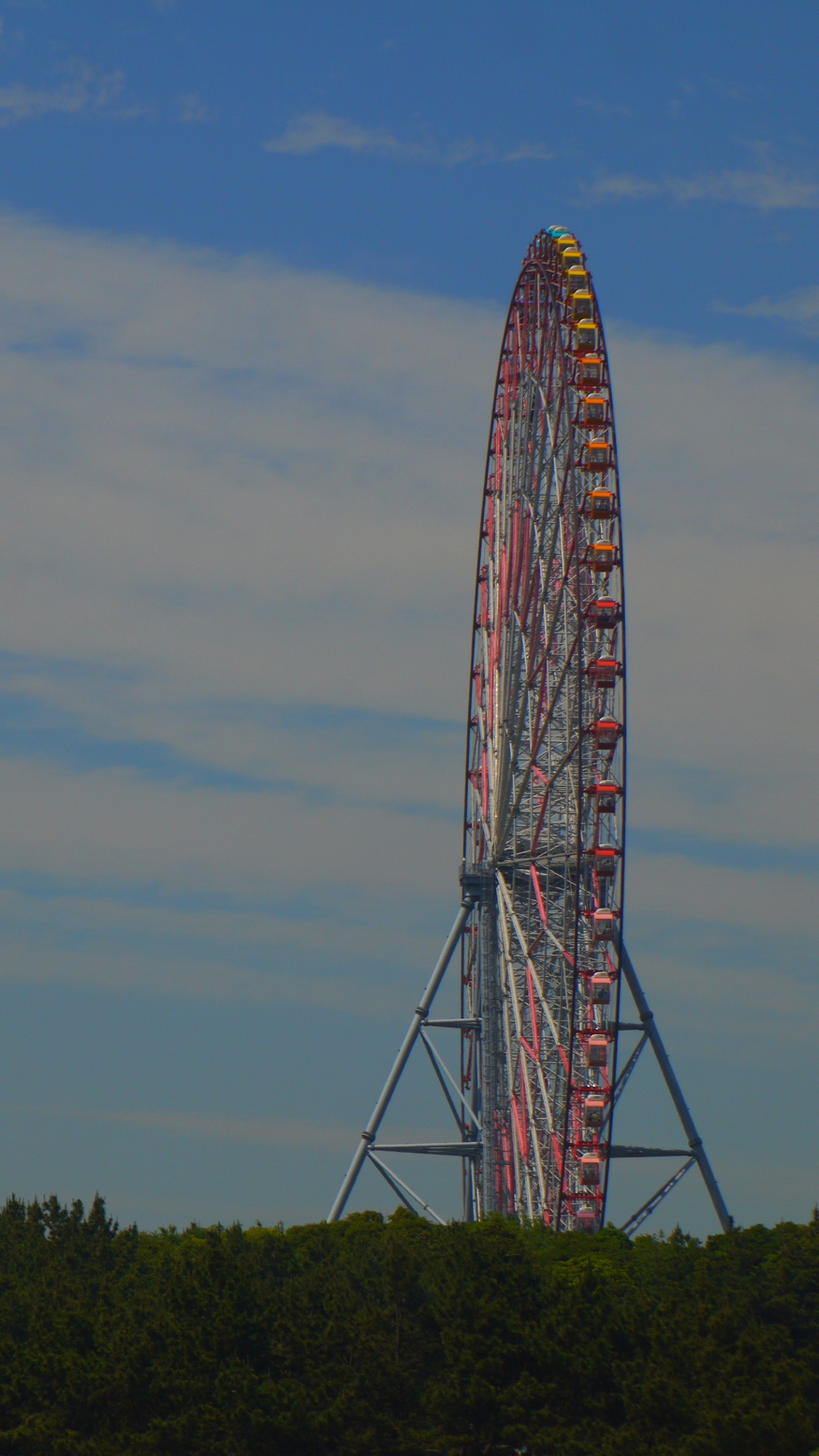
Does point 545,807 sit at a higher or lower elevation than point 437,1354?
higher

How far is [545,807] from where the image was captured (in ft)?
253

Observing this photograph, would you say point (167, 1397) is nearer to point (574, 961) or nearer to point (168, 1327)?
point (168, 1327)

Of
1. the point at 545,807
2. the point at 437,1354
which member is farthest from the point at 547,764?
the point at 437,1354

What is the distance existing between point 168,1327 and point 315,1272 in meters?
7.29

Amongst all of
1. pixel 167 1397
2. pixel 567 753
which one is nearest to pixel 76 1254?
pixel 167 1397

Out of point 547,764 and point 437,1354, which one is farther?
point 547,764

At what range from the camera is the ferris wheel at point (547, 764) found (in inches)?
2810

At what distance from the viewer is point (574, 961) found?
70.3 metres

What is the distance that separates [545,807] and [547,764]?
5.85 feet

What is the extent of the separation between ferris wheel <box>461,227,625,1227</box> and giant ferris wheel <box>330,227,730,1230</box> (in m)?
0.08

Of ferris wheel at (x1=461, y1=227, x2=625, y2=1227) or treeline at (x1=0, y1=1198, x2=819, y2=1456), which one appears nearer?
treeline at (x1=0, y1=1198, x2=819, y2=1456)

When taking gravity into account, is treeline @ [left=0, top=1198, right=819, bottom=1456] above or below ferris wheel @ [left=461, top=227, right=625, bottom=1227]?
→ below

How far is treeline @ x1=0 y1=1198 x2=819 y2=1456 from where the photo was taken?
2243 inches

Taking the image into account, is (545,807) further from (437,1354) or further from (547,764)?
(437,1354)
